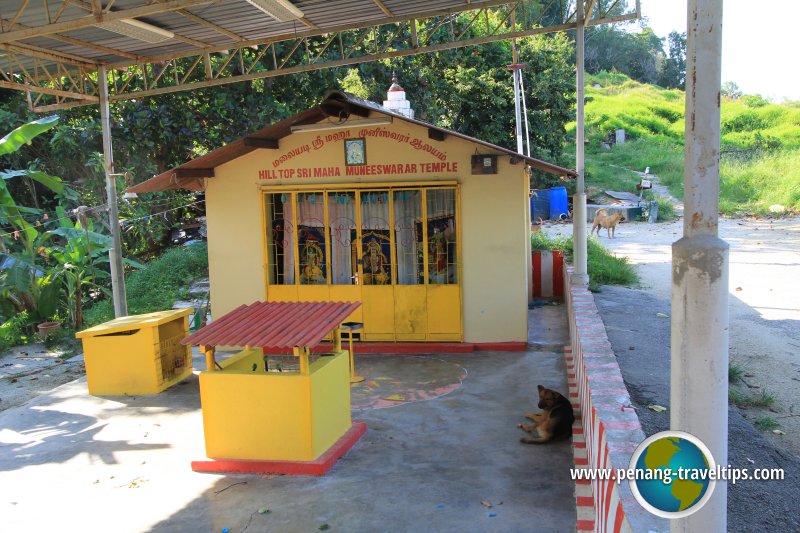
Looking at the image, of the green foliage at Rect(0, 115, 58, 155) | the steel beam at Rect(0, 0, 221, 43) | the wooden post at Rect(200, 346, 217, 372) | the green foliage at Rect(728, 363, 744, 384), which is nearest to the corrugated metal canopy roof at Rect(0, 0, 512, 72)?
the steel beam at Rect(0, 0, 221, 43)

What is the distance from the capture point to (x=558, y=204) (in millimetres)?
28781

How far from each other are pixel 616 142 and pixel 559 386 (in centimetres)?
3695

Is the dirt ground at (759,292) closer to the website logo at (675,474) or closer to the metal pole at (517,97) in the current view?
the website logo at (675,474)

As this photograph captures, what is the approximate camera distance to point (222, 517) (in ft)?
17.9

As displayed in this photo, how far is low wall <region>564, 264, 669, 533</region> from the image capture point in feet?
10.1

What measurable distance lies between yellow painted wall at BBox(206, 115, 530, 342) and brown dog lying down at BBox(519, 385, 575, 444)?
363 cm

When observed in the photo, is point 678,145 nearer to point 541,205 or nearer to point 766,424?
point 541,205

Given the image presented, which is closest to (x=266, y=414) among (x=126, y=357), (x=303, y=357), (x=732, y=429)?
(x=303, y=357)

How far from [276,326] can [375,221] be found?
436 cm

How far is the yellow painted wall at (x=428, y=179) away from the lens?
33.5 ft

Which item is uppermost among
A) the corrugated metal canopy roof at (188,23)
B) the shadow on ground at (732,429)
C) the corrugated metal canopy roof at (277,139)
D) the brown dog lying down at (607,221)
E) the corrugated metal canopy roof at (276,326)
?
the corrugated metal canopy roof at (188,23)

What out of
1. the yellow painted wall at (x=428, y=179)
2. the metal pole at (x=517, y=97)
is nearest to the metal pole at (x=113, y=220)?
the yellow painted wall at (x=428, y=179)

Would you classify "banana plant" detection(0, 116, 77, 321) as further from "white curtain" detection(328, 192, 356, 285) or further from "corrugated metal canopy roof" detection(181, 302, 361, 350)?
"corrugated metal canopy roof" detection(181, 302, 361, 350)

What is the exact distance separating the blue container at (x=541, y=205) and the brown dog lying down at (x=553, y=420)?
22761mm
